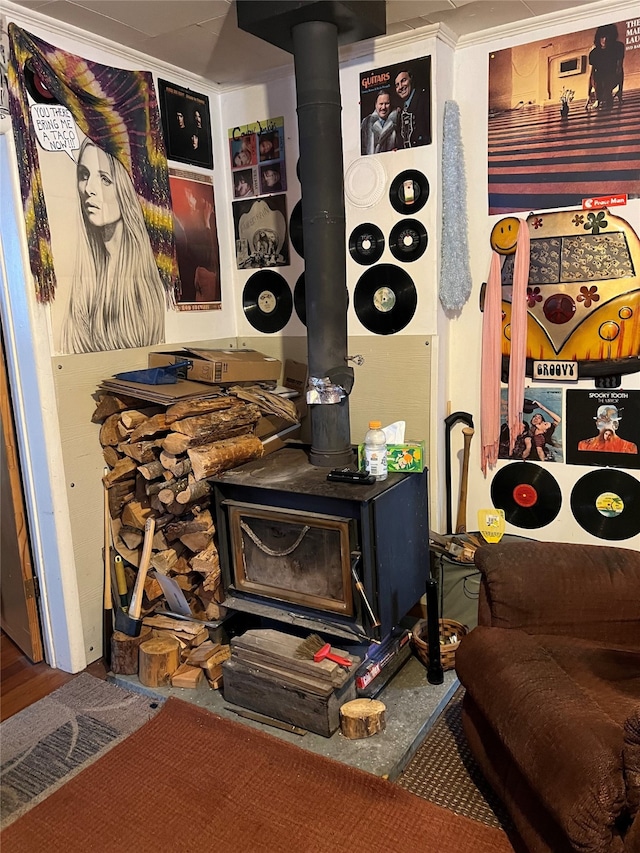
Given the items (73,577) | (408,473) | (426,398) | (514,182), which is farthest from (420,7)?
(73,577)

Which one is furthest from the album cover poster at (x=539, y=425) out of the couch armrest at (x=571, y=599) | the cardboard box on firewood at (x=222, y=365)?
the cardboard box on firewood at (x=222, y=365)

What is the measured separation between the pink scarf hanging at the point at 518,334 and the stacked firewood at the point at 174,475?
110 centimetres

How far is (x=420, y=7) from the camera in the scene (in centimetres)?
234

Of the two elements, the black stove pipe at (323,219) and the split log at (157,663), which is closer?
the black stove pipe at (323,219)

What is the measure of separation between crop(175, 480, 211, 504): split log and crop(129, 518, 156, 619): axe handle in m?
0.20

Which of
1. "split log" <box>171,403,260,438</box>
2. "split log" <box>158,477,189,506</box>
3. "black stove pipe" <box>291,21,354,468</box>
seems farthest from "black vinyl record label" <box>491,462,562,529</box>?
"split log" <box>158,477,189,506</box>

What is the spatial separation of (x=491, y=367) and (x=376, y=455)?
82cm

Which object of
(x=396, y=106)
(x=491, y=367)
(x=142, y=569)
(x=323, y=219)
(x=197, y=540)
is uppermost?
(x=396, y=106)

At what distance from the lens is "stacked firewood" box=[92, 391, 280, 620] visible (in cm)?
243

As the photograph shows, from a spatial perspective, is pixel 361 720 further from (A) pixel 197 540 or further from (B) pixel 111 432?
(B) pixel 111 432

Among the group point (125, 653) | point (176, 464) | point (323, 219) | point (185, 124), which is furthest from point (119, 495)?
point (185, 124)

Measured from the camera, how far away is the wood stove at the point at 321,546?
218cm

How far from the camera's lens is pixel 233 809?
1.84 m

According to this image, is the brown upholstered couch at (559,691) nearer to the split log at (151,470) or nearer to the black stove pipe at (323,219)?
the black stove pipe at (323,219)
